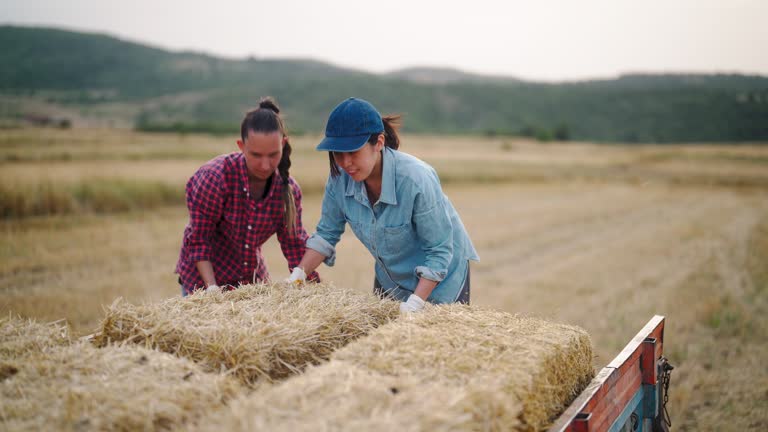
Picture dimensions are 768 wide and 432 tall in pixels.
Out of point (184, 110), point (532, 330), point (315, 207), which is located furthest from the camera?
point (184, 110)

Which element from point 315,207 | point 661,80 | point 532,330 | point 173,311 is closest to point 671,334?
point 532,330

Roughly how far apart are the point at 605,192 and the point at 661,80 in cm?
7651

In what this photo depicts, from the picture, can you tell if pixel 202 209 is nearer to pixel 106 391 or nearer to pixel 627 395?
pixel 106 391

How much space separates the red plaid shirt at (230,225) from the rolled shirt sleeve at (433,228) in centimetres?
108

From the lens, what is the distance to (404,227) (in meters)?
3.42

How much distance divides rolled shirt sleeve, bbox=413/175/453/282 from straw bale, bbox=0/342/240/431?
1412mm

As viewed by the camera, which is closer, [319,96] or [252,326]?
[252,326]

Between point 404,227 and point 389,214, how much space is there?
119mm

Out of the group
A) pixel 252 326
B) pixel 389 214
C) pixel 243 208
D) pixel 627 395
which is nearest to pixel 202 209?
pixel 243 208

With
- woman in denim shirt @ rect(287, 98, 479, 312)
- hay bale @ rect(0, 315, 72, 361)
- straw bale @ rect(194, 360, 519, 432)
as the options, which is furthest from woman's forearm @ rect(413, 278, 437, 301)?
hay bale @ rect(0, 315, 72, 361)

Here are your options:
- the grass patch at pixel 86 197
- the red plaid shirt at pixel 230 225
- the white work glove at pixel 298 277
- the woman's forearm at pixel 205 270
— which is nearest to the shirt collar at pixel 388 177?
the white work glove at pixel 298 277

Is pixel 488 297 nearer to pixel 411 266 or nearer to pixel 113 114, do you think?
pixel 411 266

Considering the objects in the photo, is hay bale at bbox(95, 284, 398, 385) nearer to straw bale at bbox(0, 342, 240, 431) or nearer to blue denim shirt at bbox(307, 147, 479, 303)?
straw bale at bbox(0, 342, 240, 431)

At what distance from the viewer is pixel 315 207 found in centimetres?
1622
